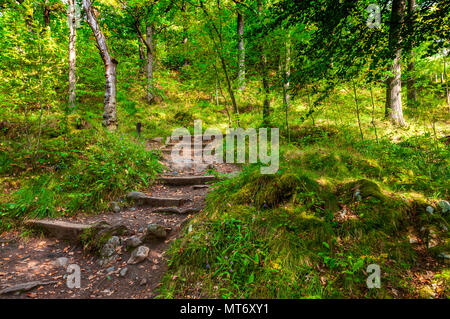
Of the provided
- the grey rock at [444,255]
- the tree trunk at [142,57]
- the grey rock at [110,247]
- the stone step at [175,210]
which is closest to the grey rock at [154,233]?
the grey rock at [110,247]

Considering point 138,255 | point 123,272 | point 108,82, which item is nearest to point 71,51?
point 108,82

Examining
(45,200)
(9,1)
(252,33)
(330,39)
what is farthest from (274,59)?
(9,1)

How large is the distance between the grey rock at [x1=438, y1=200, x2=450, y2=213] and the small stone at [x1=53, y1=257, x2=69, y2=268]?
5106mm

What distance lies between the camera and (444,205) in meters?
2.35

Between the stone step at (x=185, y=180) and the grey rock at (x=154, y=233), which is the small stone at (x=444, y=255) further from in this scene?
the stone step at (x=185, y=180)

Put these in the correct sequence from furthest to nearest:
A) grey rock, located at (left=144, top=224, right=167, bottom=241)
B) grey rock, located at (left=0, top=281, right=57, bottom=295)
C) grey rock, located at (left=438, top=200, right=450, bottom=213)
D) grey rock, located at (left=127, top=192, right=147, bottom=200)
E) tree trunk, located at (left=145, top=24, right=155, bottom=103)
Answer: tree trunk, located at (left=145, top=24, right=155, bottom=103), grey rock, located at (left=127, top=192, right=147, bottom=200), grey rock, located at (left=144, top=224, right=167, bottom=241), grey rock, located at (left=438, top=200, right=450, bottom=213), grey rock, located at (left=0, top=281, right=57, bottom=295)

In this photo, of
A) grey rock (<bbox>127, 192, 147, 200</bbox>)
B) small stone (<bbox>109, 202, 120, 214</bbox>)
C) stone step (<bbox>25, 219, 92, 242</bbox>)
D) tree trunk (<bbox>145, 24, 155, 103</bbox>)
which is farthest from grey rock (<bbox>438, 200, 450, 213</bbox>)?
tree trunk (<bbox>145, 24, 155, 103</bbox>)

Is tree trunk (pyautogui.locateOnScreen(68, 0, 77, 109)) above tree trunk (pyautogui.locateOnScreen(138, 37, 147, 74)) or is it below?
below

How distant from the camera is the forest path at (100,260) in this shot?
7.66ft

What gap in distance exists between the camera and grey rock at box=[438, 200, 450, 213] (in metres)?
2.33

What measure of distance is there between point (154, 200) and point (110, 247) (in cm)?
141

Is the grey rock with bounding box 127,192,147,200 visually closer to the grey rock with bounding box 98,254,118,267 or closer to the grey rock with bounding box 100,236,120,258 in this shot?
the grey rock with bounding box 100,236,120,258

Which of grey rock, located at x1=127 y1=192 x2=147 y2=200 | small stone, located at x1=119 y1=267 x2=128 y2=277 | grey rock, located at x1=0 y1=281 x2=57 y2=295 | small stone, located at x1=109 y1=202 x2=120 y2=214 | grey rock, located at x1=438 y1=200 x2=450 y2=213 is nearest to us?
grey rock, located at x1=0 y1=281 x2=57 y2=295

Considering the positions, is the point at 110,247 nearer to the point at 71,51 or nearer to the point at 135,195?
the point at 135,195
